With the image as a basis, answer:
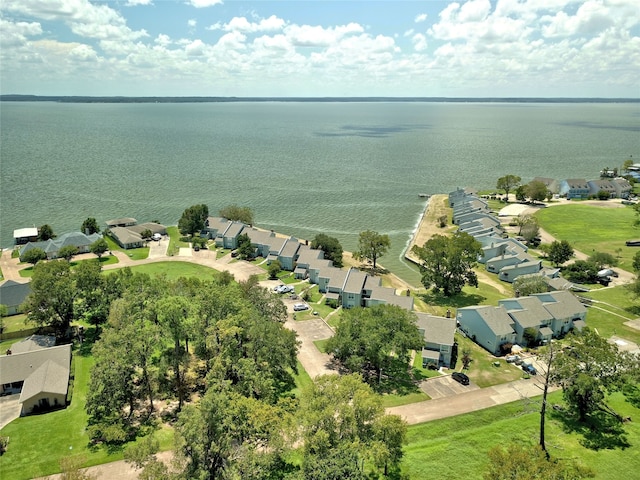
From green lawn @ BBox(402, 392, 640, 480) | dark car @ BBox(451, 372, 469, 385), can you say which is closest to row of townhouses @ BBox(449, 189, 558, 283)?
dark car @ BBox(451, 372, 469, 385)

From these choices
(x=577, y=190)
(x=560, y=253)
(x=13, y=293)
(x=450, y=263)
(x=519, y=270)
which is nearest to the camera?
(x=13, y=293)

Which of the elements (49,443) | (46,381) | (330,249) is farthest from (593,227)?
(49,443)

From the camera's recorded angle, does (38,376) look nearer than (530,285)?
Yes

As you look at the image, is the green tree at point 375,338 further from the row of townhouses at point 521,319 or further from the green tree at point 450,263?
the green tree at point 450,263

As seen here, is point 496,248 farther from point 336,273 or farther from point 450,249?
point 336,273

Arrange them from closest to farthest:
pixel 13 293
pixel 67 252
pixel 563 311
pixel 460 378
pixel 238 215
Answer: pixel 460 378
pixel 563 311
pixel 13 293
pixel 67 252
pixel 238 215

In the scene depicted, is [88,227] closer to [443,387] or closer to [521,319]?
[443,387]

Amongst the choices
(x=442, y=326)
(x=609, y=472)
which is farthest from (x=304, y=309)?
(x=609, y=472)

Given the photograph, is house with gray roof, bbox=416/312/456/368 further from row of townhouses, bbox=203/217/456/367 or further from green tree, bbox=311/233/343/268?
green tree, bbox=311/233/343/268
